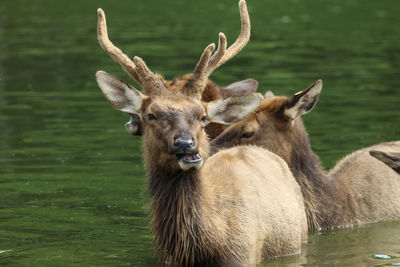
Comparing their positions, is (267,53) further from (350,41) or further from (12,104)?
(12,104)

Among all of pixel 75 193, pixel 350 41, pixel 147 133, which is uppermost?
pixel 147 133

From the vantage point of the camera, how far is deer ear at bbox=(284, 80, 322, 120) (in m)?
11.1

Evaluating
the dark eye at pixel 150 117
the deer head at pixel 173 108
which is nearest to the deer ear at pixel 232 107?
the deer head at pixel 173 108

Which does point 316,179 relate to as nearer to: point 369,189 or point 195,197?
point 369,189

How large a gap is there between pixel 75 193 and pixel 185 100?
14.2 feet

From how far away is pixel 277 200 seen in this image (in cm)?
966

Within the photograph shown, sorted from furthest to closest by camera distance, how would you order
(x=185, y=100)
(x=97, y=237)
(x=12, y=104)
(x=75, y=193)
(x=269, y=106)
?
1. (x=12, y=104)
2. (x=75, y=193)
3. (x=269, y=106)
4. (x=97, y=237)
5. (x=185, y=100)

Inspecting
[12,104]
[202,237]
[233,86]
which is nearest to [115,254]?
[202,237]

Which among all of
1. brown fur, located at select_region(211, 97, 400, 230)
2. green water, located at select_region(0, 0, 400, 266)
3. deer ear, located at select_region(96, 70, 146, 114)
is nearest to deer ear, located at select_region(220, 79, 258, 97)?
brown fur, located at select_region(211, 97, 400, 230)

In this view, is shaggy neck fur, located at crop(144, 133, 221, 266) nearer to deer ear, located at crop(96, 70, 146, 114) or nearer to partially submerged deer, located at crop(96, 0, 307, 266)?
partially submerged deer, located at crop(96, 0, 307, 266)

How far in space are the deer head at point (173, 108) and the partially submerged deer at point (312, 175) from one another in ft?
6.22

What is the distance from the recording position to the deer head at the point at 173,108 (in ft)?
27.4

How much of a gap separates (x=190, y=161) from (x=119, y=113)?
9.92 m

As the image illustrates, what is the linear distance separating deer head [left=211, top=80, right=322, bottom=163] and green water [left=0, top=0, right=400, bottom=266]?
1190mm
